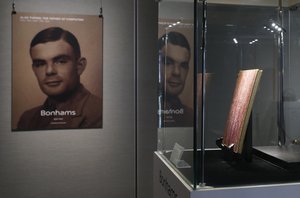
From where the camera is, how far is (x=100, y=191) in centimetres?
251

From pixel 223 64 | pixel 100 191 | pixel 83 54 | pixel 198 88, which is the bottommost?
pixel 100 191

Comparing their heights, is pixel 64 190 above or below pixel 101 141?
below

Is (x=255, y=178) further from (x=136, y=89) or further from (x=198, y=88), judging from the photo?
(x=136, y=89)

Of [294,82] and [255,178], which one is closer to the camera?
[255,178]

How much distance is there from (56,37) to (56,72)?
256mm

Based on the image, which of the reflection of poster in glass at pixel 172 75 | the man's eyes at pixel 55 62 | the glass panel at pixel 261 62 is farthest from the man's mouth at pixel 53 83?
the glass panel at pixel 261 62

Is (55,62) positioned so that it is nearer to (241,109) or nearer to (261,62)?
(261,62)

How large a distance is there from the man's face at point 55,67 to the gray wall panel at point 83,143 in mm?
204

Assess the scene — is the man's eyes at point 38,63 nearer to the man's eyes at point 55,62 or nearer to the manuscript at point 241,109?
the man's eyes at point 55,62

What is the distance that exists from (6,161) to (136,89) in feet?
3.58

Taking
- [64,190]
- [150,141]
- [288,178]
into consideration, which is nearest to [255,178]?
[288,178]

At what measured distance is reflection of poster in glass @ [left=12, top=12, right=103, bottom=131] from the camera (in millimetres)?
2318

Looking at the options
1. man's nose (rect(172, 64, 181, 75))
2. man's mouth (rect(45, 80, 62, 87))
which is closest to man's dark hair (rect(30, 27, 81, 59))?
man's mouth (rect(45, 80, 62, 87))

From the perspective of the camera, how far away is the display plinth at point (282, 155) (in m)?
1.08
